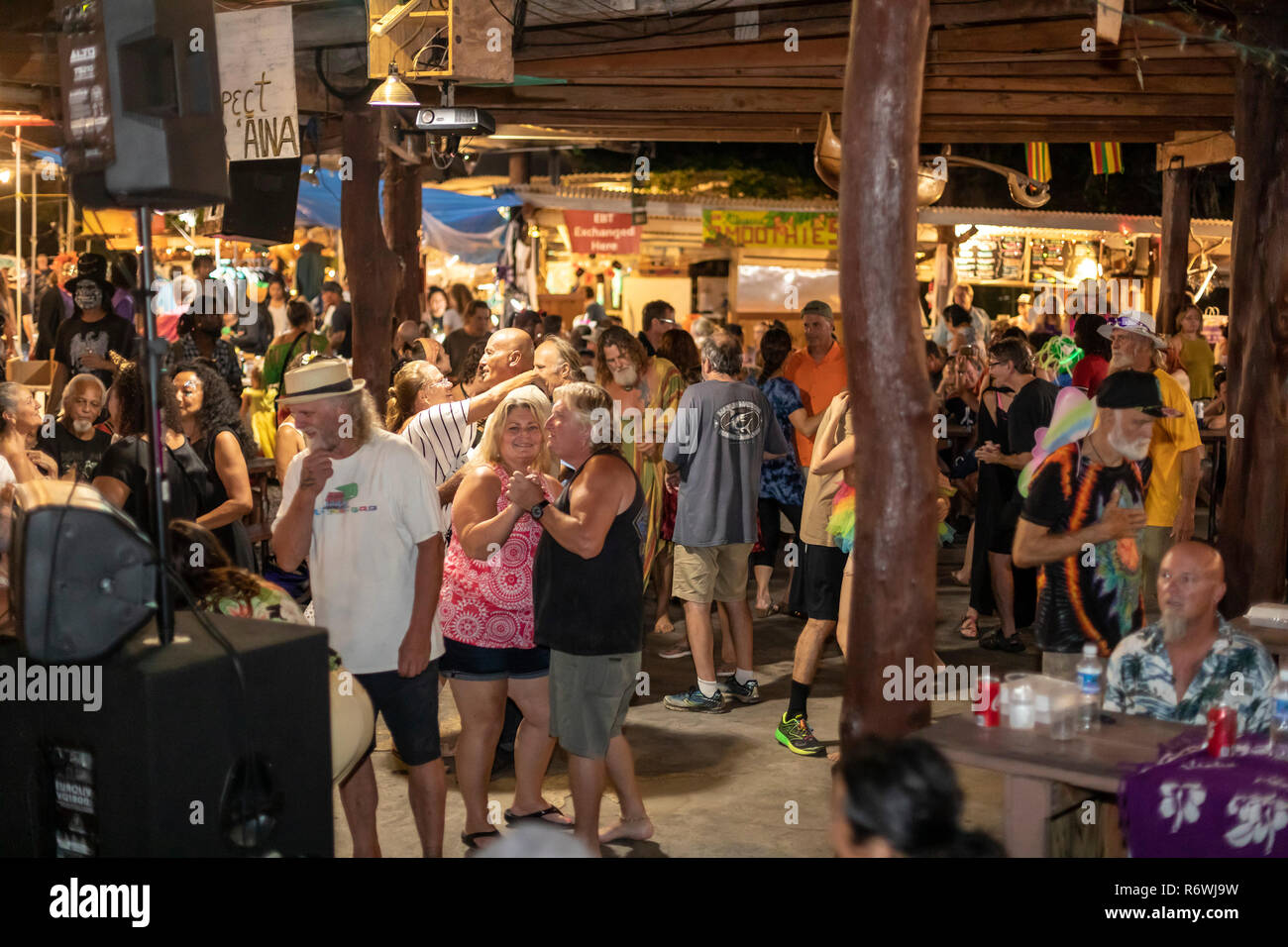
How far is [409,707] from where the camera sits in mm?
4441

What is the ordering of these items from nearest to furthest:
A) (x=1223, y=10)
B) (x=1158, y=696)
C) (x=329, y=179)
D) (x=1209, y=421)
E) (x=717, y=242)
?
(x=1158, y=696) < (x=1223, y=10) < (x=1209, y=421) < (x=329, y=179) < (x=717, y=242)

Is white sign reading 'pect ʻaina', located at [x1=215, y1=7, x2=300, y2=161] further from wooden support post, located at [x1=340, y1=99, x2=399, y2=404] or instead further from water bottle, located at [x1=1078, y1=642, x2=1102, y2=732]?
water bottle, located at [x1=1078, y1=642, x2=1102, y2=732]

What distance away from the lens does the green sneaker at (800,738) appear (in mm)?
6234

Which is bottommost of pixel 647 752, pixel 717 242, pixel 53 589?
pixel 647 752

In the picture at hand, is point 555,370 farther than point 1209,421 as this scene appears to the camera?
No

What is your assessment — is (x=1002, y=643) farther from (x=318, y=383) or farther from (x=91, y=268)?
(x=91, y=268)

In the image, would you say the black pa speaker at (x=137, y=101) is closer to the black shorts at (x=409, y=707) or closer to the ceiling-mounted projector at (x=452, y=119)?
the black shorts at (x=409, y=707)

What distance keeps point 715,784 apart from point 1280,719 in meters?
2.68

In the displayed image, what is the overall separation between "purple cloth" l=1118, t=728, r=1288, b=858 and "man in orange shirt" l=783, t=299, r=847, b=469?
5.61 m

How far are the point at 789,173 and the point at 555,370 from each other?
13149 mm

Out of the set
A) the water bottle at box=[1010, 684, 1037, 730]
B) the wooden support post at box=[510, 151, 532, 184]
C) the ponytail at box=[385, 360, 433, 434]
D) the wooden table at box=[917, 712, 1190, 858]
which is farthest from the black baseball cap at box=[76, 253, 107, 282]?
the wooden support post at box=[510, 151, 532, 184]

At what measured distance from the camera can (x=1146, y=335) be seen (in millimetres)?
6754
